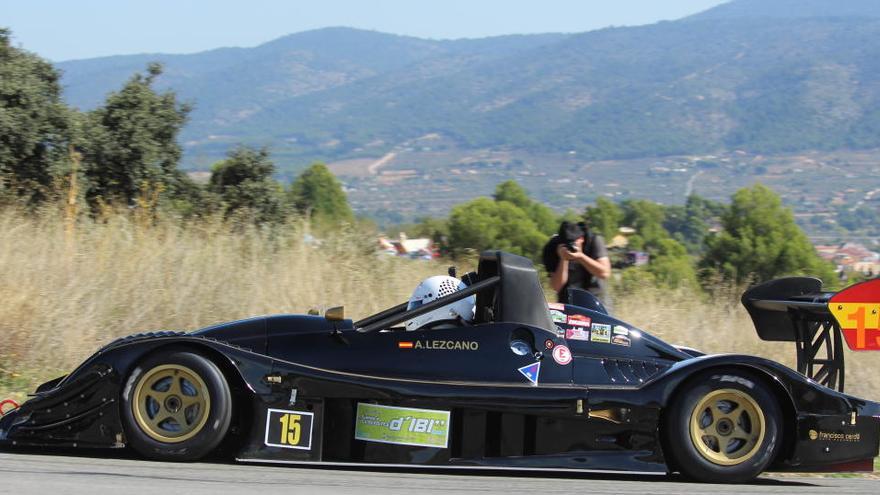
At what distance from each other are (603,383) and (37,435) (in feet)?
10.3

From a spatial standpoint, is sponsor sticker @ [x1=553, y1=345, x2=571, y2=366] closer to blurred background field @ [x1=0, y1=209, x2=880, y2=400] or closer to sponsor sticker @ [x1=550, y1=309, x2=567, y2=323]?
sponsor sticker @ [x1=550, y1=309, x2=567, y2=323]

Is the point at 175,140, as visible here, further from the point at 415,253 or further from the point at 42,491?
the point at 42,491

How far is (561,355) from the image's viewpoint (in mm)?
6242

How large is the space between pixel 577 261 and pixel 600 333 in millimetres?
2139

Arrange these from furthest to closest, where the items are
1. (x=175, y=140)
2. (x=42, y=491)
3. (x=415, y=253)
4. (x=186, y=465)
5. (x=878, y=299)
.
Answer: (x=175, y=140)
(x=415, y=253)
(x=878, y=299)
(x=186, y=465)
(x=42, y=491)

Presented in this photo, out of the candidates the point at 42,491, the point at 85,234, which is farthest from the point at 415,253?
the point at 42,491

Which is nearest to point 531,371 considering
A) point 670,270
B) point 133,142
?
point 133,142

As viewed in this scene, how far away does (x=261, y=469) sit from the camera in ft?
19.4

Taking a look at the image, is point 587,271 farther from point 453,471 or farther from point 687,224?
point 687,224

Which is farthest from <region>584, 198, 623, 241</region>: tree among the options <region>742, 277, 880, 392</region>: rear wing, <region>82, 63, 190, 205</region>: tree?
<region>742, 277, 880, 392</region>: rear wing

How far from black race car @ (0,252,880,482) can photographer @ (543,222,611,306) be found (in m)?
2.24

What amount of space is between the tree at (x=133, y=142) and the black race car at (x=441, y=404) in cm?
1141

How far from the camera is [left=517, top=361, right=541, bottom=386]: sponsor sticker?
611 centimetres

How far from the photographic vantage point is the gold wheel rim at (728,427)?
20.0ft
